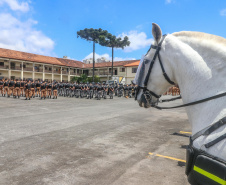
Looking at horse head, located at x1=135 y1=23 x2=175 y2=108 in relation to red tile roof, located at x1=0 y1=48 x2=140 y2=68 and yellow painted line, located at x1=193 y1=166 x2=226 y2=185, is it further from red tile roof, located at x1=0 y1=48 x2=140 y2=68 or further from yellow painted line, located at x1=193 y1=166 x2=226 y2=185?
red tile roof, located at x1=0 y1=48 x2=140 y2=68

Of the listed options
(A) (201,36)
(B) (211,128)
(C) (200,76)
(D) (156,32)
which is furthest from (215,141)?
(D) (156,32)

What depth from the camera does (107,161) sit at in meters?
3.74

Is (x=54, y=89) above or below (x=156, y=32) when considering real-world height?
below

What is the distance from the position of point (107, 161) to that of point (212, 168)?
2550 mm

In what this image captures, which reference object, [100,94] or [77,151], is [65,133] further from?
[100,94]

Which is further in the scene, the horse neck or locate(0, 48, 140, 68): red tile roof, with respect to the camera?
locate(0, 48, 140, 68): red tile roof

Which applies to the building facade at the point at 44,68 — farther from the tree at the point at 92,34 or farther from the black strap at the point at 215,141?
the black strap at the point at 215,141

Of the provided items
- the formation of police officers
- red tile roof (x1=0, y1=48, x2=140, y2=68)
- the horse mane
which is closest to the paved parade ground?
the horse mane

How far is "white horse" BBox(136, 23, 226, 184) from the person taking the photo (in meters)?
1.61

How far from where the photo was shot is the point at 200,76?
178 cm

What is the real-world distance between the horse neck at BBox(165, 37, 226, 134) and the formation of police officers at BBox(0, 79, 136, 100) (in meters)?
14.9

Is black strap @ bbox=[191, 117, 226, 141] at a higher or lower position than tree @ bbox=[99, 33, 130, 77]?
lower

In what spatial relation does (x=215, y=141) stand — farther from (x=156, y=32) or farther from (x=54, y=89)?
(x=54, y=89)

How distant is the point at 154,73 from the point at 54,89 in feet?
62.6
